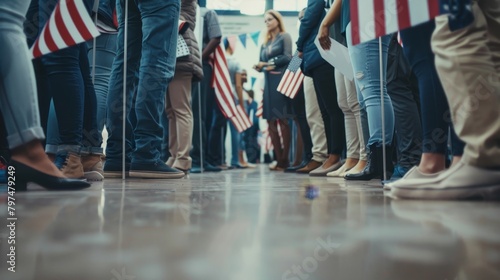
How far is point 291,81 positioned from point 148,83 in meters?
1.50

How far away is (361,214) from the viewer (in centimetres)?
61

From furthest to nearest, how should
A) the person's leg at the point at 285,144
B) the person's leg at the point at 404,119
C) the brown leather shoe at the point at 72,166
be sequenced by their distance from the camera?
the person's leg at the point at 285,144
the person's leg at the point at 404,119
the brown leather shoe at the point at 72,166

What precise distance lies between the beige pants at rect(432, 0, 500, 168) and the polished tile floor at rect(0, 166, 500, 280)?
15cm

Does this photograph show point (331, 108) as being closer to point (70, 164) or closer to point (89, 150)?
point (89, 150)

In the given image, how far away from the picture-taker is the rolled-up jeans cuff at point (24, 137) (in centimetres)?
82

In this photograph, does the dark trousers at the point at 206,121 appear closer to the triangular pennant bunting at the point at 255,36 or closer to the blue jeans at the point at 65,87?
the blue jeans at the point at 65,87

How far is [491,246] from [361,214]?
0.21 metres

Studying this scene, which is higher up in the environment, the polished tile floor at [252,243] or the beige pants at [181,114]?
the beige pants at [181,114]

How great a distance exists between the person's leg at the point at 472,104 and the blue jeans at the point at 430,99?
0.29 feet

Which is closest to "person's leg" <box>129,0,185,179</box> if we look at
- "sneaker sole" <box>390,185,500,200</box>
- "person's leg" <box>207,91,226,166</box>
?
"sneaker sole" <box>390,185,500,200</box>

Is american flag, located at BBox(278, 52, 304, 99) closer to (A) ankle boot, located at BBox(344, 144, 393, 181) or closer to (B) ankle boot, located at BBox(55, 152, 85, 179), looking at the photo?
(A) ankle boot, located at BBox(344, 144, 393, 181)

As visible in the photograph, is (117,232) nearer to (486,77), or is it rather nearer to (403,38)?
(486,77)

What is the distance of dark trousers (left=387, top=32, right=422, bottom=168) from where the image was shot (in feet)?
4.85

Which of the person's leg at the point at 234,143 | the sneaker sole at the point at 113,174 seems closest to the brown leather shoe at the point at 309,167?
the sneaker sole at the point at 113,174
